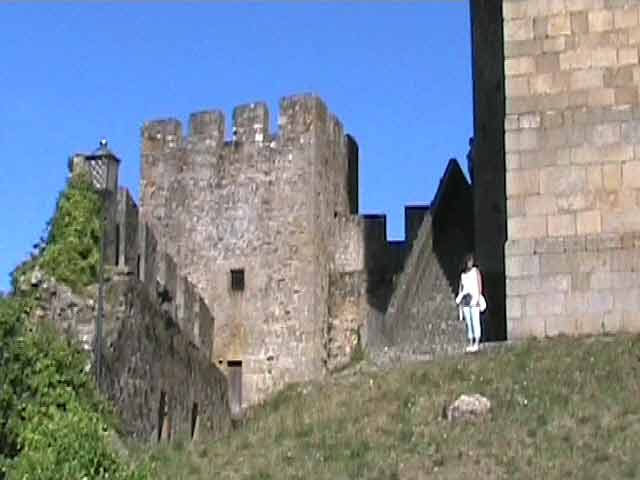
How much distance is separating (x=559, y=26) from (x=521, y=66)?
23.1 inches

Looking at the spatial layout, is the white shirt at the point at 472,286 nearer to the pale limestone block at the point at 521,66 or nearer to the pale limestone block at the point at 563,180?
the pale limestone block at the point at 563,180

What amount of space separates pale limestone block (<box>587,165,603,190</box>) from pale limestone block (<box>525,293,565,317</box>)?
1.20m

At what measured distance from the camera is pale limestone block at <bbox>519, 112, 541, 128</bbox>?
704 inches

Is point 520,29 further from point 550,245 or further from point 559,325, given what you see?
point 559,325

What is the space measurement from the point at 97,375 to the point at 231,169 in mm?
16008

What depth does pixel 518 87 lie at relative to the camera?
18000 mm

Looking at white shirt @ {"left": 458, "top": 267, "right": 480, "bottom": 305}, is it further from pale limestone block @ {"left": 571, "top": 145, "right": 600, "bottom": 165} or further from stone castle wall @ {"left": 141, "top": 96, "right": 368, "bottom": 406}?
stone castle wall @ {"left": 141, "top": 96, "right": 368, "bottom": 406}

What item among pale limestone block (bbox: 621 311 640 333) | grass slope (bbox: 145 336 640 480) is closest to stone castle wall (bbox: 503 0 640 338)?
pale limestone block (bbox: 621 311 640 333)

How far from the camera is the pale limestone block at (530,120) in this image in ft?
58.7

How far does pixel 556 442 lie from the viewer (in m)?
12.7

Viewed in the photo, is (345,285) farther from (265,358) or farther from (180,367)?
(180,367)

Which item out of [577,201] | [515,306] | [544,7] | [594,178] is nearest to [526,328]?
[515,306]

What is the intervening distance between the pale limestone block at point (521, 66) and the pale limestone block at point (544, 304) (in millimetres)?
2444

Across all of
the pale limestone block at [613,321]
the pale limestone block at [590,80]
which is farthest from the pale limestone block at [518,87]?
the pale limestone block at [613,321]
